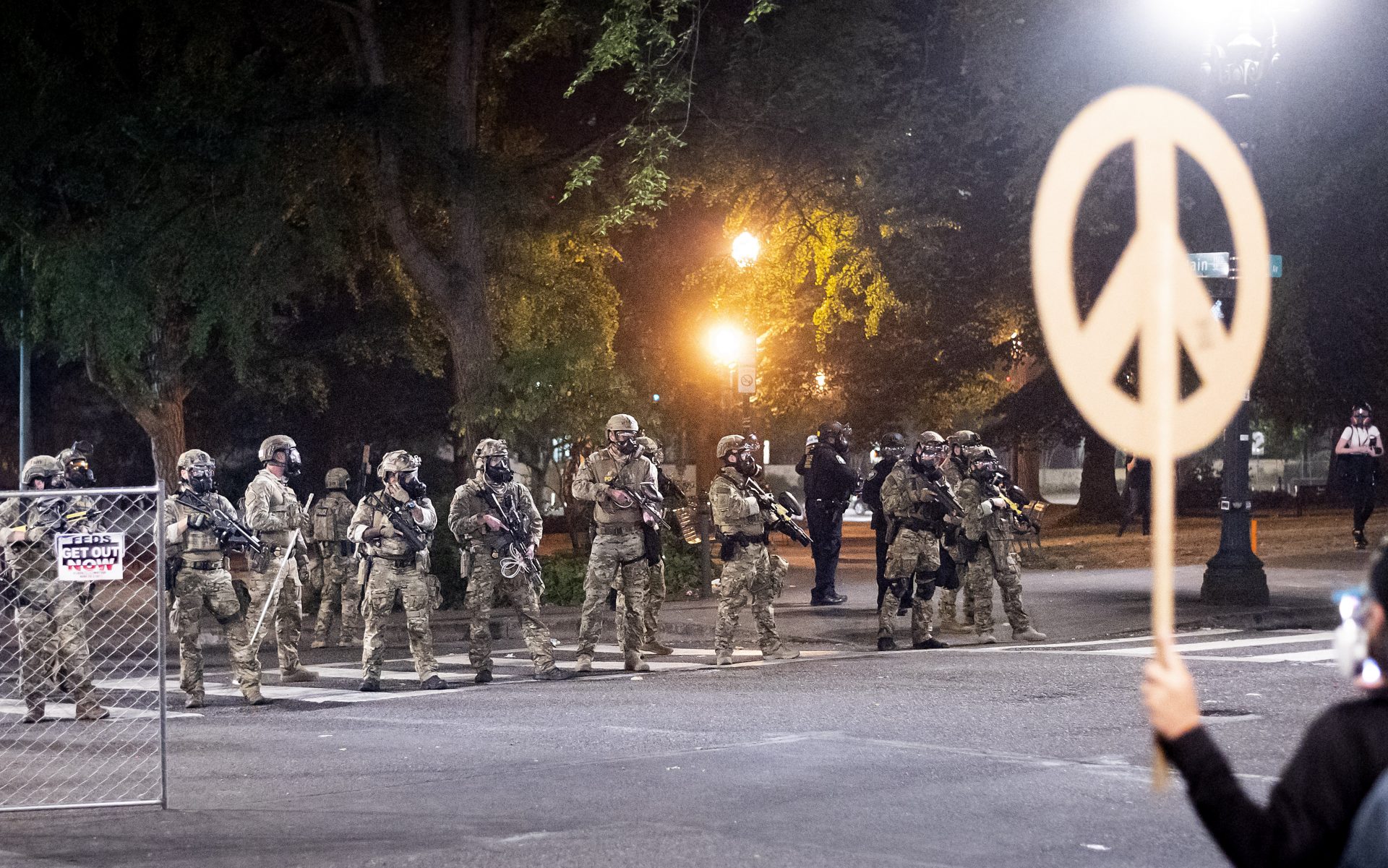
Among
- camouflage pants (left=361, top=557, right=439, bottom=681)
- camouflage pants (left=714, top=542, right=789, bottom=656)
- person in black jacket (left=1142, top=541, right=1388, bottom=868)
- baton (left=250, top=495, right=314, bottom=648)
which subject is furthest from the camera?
camouflage pants (left=714, top=542, right=789, bottom=656)

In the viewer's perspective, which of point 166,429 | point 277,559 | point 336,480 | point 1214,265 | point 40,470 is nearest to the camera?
point 40,470

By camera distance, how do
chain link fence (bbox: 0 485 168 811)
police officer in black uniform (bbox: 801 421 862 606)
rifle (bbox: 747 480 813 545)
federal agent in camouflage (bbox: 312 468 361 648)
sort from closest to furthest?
chain link fence (bbox: 0 485 168 811)
rifle (bbox: 747 480 813 545)
federal agent in camouflage (bbox: 312 468 361 648)
police officer in black uniform (bbox: 801 421 862 606)

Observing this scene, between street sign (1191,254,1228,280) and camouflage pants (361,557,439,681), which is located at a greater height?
street sign (1191,254,1228,280)

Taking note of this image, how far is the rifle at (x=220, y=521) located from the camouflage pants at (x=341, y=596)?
3.97 m

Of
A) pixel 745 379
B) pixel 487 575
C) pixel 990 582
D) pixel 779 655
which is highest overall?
pixel 745 379

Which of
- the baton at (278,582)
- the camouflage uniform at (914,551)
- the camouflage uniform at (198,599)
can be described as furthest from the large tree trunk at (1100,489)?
the camouflage uniform at (198,599)

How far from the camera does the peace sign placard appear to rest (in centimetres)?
300

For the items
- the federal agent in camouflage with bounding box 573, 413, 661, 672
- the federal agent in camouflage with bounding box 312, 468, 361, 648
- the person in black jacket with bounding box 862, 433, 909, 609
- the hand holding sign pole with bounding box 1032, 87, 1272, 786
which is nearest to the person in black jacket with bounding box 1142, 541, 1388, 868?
the hand holding sign pole with bounding box 1032, 87, 1272, 786

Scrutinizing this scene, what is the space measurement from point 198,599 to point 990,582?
7463mm

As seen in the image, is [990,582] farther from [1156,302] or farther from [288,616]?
[1156,302]

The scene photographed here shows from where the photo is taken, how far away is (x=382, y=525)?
14.0m

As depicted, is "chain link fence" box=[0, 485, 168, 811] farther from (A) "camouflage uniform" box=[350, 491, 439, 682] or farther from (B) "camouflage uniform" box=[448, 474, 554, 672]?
(B) "camouflage uniform" box=[448, 474, 554, 672]

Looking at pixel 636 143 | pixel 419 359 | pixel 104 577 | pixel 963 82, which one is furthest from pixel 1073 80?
pixel 104 577

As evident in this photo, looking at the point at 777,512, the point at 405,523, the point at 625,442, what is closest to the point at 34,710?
the point at 405,523
